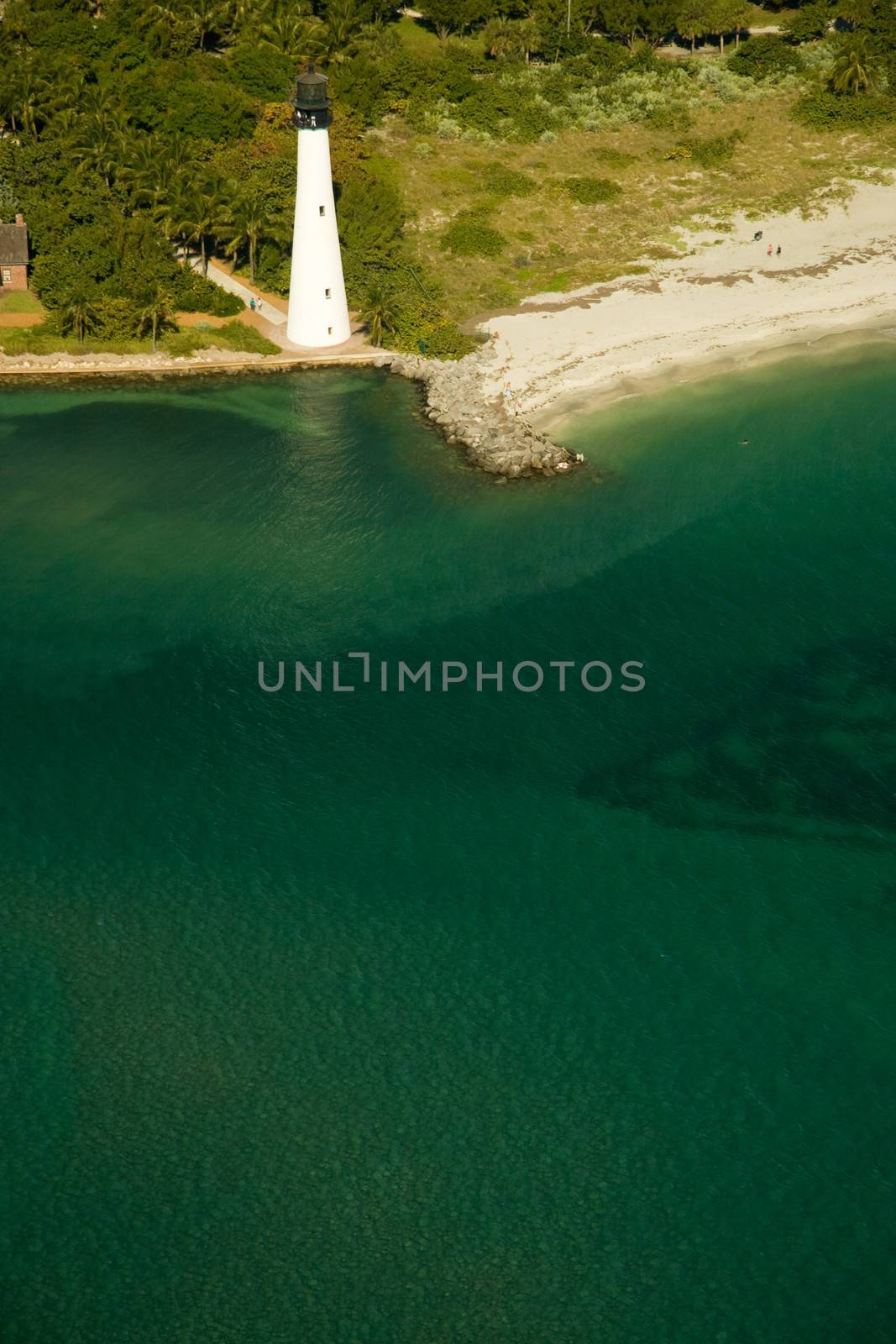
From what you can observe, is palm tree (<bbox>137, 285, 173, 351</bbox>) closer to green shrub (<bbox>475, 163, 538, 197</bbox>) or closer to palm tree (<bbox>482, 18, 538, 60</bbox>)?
green shrub (<bbox>475, 163, 538, 197</bbox>)

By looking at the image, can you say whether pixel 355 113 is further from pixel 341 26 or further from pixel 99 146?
pixel 99 146

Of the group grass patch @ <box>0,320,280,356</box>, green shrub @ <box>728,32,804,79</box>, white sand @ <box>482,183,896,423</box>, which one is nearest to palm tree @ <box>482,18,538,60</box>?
green shrub @ <box>728,32,804,79</box>

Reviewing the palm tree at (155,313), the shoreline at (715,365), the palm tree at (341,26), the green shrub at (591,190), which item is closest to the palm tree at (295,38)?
the palm tree at (341,26)

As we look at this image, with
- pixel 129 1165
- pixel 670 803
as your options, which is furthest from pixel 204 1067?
pixel 670 803

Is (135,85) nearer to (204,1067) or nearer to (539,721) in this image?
(539,721)

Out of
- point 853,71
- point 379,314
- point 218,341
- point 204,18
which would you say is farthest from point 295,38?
point 853,71

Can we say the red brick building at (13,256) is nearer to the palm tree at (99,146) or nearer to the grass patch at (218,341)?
the palm tree at (99,146)
